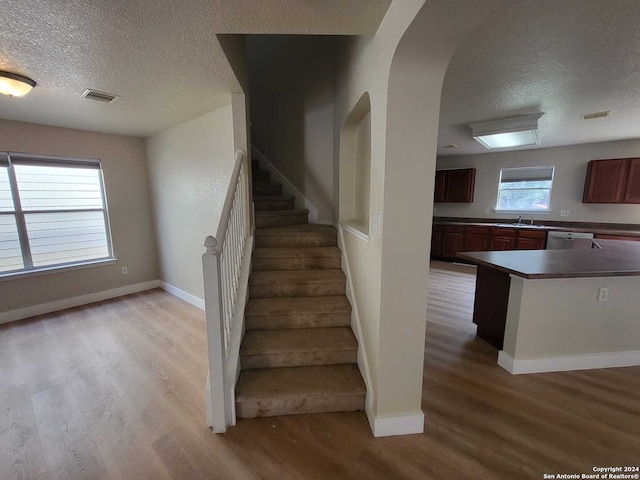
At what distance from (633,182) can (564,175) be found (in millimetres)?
861

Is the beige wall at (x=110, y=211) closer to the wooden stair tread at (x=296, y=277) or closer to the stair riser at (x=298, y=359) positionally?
the wooden stair tread at (x=296, y=277)

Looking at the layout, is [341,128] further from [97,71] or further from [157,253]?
[157,253]

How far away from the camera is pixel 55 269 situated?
347 centimetres

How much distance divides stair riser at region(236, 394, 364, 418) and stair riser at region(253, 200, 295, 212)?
2.30m

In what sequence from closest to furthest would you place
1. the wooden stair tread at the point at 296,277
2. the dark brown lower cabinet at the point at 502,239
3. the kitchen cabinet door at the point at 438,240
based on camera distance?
the wooden stair tread at the point at 296,277, the dark brown lower cabinet at the point at 502,239, the kitchen cabinet door at the point at 438,240

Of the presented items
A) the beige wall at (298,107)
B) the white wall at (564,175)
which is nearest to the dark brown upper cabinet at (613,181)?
the white wall at (564,175)

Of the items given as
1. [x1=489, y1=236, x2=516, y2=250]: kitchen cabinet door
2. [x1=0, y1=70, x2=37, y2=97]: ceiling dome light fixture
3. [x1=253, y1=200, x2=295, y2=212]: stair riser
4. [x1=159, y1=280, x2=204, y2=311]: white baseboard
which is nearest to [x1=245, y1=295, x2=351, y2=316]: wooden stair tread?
[x1=253, y1=200, x2=295, y2=212]: stair riser

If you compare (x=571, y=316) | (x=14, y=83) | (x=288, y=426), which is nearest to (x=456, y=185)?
(x=571, y=316)

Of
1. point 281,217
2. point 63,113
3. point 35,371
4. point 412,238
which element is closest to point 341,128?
point 281,217

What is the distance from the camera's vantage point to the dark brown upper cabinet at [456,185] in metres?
5.82

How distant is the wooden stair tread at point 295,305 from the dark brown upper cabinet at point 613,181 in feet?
17.0

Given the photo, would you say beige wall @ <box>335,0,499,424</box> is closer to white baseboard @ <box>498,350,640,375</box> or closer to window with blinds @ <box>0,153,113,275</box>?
white baseboard @ <box>498,350,640,375</box>

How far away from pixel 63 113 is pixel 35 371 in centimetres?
264

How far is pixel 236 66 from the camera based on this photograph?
7.05ft
